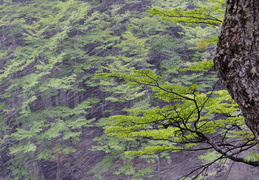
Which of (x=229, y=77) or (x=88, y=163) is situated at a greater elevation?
(x=229, y=77)

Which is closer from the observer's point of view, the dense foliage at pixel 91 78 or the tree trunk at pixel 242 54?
the tree trunk at pixel 242 54

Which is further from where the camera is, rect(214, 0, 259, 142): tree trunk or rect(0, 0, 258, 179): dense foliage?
rect(0, 0, 258, 179): dense foliage

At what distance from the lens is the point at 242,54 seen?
1976 mm

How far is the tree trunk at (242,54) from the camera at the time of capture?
1.92m

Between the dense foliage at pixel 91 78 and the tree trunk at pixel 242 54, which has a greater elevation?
the tree trunk at pixel 242 54

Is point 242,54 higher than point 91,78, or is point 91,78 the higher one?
point 242,54

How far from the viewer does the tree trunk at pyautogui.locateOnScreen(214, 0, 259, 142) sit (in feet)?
6.30

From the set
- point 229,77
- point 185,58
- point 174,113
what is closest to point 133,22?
point 185,58

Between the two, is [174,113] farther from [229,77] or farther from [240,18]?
[240,18]

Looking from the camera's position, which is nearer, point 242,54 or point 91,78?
point 242,54

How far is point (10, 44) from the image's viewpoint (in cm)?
1694

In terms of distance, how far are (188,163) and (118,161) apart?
355 centimetres

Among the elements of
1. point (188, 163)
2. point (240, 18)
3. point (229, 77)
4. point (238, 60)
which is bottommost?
point (188, 163)

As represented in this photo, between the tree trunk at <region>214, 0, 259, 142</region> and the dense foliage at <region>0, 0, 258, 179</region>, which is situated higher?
the tree trunk at <region>214, 0, 259, 142</region>
